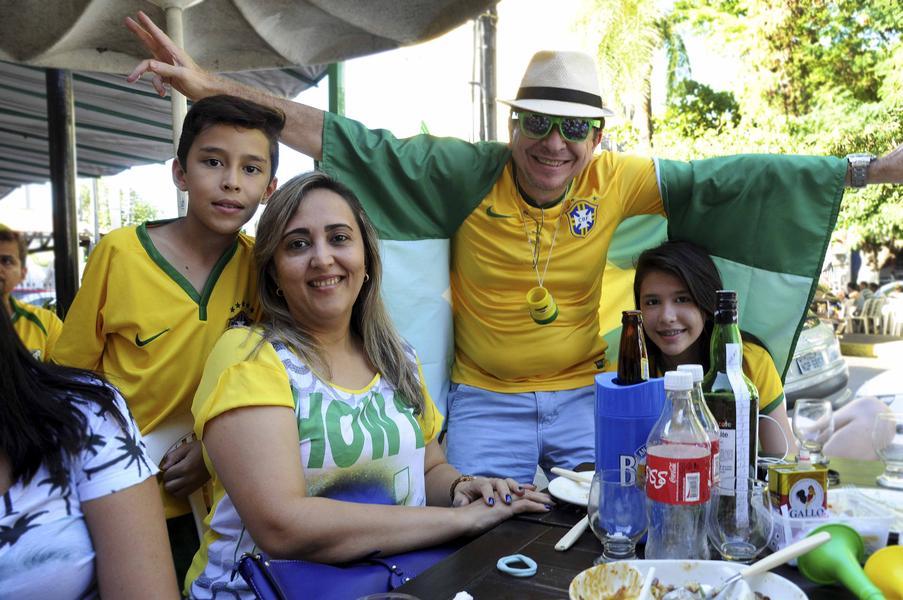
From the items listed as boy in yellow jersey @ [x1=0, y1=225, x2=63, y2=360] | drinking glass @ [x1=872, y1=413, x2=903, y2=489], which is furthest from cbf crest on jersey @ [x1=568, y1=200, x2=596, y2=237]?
boy in yellow jersey @ [x1=0, y1=225, x2=63, y2=360]

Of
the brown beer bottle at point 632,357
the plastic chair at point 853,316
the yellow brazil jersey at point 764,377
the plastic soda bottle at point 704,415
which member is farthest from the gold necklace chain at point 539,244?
the plastic chair at point 853,316

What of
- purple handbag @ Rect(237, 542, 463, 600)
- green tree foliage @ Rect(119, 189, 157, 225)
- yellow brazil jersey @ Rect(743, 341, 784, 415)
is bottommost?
purple handbag @ Rect(237, 542, 463, 600)

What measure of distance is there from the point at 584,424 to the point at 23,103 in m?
7.28

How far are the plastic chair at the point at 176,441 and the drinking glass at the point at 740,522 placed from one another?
1497 millimetres

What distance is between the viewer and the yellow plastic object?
1.28 metres

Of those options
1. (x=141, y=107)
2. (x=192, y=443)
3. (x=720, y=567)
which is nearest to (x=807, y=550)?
(x=720, y=567)

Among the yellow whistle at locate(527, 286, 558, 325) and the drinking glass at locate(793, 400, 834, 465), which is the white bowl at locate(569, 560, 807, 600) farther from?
the yellow whistle at locate(527, 286, 558, 325)

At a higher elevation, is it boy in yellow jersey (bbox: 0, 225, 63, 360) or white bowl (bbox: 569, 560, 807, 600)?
boy in yellow jersey (bbox: 0, 225, 63, 360)

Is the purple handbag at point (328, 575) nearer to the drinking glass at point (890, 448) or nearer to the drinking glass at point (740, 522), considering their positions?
the drinking glass at point (740, 522)

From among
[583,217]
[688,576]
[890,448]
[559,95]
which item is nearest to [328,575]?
[688,576]

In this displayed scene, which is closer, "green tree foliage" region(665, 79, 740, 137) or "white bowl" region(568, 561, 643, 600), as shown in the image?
"white bowl" region(568, 561, 643, 600)

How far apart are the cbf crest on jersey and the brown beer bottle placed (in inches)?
61.0

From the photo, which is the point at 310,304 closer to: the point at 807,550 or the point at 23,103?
the point at 807,550

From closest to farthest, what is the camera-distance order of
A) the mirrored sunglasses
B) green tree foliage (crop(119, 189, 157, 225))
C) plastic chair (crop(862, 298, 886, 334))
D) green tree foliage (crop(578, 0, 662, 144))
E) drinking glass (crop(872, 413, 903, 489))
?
drinking glass (crop(872, 413, 903, 489)), the mirrored sunglasses, green tree foliage (crop(119, 189, 157, 225)), plastic chair (crop(862, 298, 886, 334)), green tree foliage (crop(578, 0, 662, 144))
